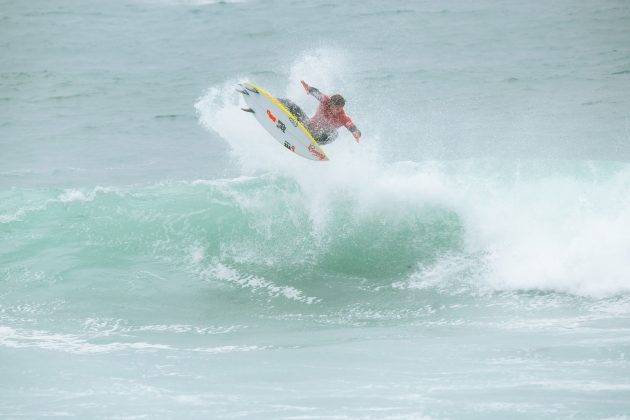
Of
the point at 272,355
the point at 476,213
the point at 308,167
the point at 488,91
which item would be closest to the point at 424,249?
the point at 476,213

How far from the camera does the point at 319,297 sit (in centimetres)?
1254

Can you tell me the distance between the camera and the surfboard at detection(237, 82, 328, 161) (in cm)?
1307

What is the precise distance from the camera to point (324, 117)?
12.9 metres

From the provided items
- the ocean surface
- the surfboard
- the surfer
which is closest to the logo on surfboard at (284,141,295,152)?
the surfboard

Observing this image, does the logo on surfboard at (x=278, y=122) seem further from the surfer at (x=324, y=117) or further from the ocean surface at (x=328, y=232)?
the ocean surface at (x=328, y=232)

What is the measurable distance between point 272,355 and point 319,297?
2588 mm

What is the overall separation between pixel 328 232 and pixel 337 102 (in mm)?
2416

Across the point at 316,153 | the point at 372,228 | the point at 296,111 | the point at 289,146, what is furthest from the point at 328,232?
the point at 296,111

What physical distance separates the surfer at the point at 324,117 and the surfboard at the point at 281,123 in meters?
0.10

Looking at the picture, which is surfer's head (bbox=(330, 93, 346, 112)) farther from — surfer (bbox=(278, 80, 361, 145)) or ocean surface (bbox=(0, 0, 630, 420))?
ocean surface (bbox=(0, 0, 630, 420))

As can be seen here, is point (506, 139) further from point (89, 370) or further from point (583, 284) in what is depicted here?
point (89, 370)

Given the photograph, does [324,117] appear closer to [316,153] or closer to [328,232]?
[316,153]

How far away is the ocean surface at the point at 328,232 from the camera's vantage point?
8789 mm

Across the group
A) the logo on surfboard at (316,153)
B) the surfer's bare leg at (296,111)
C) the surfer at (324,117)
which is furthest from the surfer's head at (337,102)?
the logo on surfboard at (316,153)
